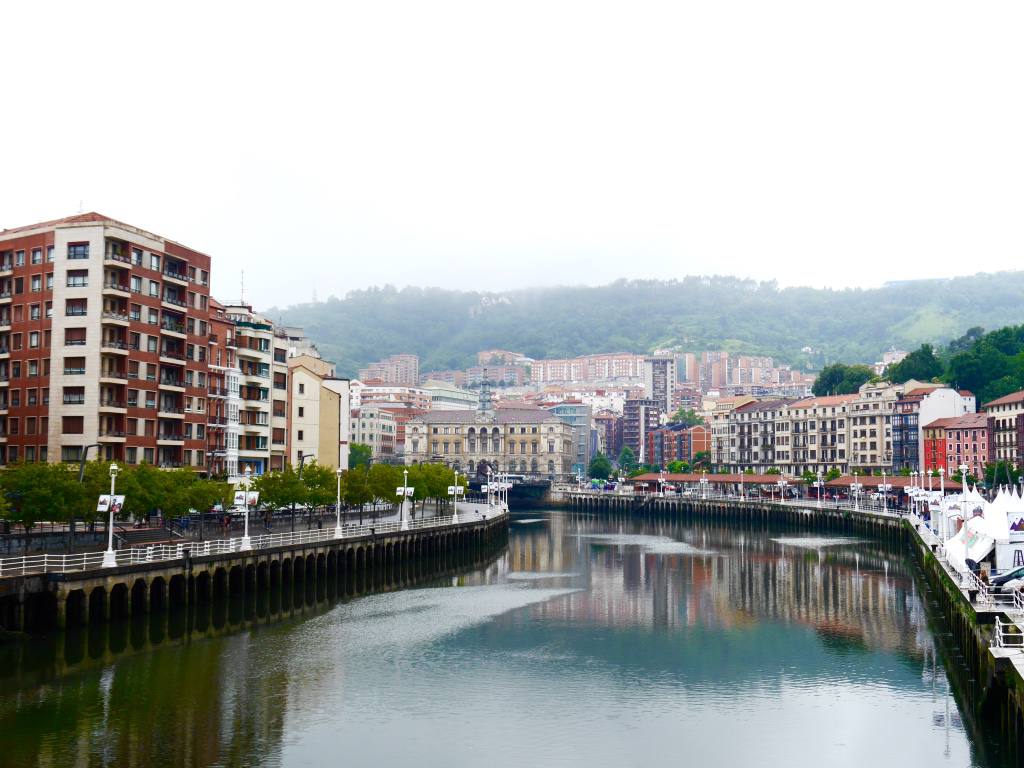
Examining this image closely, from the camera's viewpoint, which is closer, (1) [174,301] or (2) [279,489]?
(2) [279,489]

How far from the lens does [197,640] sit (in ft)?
178

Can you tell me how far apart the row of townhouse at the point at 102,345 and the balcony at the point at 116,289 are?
8 centimetres

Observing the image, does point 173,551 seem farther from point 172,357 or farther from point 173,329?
point 173,329

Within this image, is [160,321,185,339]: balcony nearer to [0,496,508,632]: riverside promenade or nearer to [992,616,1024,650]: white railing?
[0,496,508,632]: riverside promenade

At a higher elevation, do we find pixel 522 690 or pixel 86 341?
pixel 86 341

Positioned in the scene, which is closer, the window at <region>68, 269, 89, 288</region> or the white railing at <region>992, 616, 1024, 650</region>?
the white railing at <region>992, 616, 1024, 650</region>

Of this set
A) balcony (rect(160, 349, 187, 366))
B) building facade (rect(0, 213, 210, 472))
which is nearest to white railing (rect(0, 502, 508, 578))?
building facade (rect(0, 213, 210, 472))

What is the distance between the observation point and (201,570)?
2479 inches

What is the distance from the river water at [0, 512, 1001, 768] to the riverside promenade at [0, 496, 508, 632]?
409 cm

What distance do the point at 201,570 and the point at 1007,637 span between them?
1648 inches

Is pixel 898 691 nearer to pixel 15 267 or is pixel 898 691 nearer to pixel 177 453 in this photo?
pixel 177 453

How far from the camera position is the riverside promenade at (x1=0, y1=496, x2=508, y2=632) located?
2048 inches

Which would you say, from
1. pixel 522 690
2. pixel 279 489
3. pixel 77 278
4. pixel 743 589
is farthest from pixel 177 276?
pixel 522 690

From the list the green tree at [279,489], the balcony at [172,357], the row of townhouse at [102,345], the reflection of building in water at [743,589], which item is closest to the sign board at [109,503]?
the reflection of building in water at [743,589]
